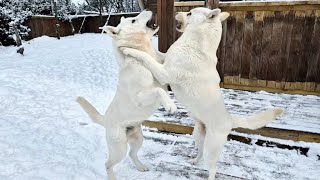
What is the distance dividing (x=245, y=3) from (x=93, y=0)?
20950 millimetres

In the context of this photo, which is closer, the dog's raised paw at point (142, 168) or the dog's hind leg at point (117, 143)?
the dog's hind leg at point (117, 143)

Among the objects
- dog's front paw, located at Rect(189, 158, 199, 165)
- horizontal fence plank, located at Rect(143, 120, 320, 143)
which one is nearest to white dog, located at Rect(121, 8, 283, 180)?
dog's front paw, located at Rect(189, 158, 199, 165)

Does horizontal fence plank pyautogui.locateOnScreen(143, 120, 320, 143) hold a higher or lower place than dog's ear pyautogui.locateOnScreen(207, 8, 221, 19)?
lower

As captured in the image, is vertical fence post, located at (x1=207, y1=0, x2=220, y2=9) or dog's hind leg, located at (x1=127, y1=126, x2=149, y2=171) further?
vertical fence post, located at (x1=207, y1=0, x2=220, y2=9)

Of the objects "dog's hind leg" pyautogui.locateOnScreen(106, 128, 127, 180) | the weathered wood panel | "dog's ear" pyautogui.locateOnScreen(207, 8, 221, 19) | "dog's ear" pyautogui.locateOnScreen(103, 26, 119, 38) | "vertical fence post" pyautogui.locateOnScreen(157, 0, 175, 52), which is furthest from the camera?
the weathered wood panel

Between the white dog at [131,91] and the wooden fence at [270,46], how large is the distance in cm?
287

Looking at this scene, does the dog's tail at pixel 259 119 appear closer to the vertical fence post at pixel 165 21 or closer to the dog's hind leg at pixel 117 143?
the dog's hind leg at pixel 117 143

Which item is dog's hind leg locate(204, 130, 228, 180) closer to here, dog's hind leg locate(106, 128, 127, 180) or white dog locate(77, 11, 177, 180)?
white dog locate(77, 11, 177, 180)

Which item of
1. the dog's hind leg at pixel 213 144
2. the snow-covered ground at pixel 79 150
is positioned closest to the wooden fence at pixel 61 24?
the snow-covered ground at pixel 79 150

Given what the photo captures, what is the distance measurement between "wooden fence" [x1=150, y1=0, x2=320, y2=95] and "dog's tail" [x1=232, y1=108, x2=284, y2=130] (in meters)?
3.01

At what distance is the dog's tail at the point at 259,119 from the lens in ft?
6.95

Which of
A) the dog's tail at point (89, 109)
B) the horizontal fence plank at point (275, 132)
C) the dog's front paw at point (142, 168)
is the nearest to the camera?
the dog's tail at point (89, 109)

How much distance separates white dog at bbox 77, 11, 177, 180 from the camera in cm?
208

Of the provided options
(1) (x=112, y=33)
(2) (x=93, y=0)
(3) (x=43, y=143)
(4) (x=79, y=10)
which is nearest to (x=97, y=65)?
(3) (x=43, y=143)
